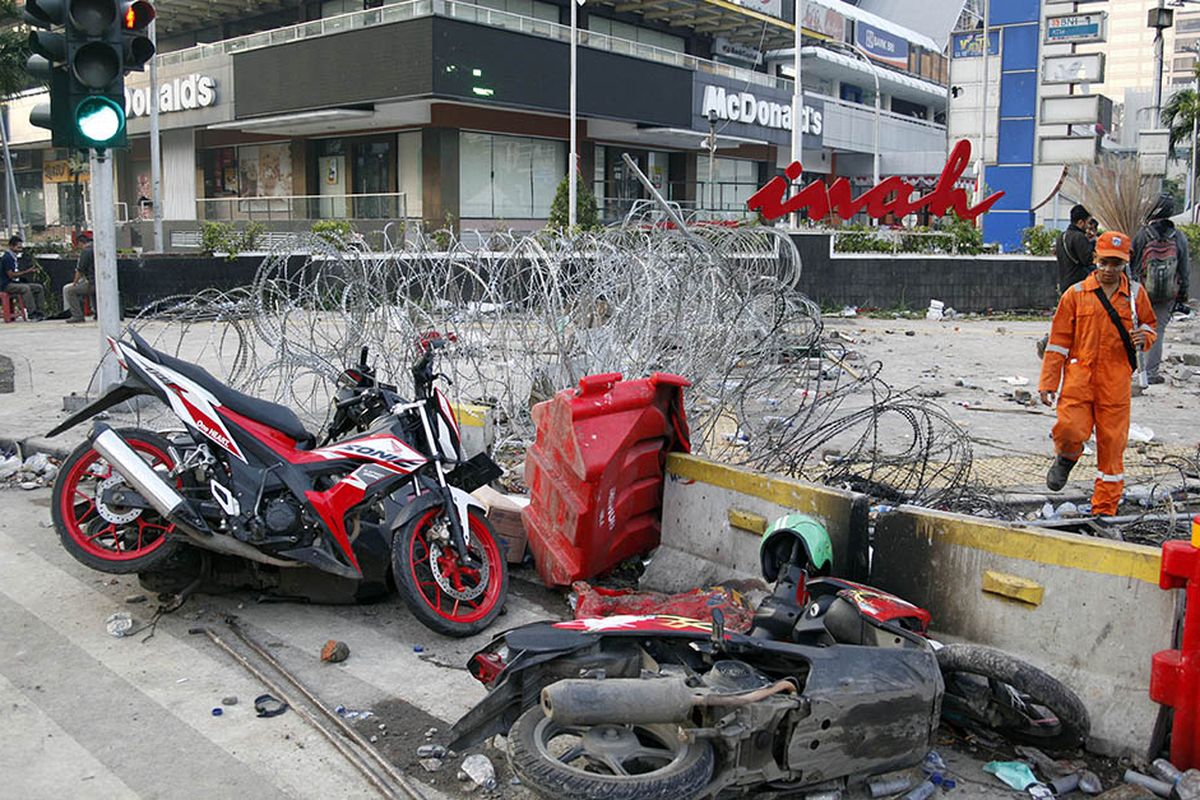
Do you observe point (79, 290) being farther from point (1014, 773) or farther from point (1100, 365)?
point (1014, 773)

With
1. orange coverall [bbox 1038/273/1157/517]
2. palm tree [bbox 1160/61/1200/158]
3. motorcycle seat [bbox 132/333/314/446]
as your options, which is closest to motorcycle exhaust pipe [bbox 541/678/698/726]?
motorcycle seat [bbox 132/333/314/446]

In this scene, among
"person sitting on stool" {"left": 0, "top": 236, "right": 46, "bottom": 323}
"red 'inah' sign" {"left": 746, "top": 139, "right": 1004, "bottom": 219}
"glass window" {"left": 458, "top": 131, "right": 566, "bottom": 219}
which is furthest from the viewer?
"glass window" {"left": 458, "top": 131, "right": 566, "bottom": 219}

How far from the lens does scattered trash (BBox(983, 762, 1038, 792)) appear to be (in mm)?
4055

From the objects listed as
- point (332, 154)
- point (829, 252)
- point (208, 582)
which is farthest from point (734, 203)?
point (208, 582)

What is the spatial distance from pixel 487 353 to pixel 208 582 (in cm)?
339

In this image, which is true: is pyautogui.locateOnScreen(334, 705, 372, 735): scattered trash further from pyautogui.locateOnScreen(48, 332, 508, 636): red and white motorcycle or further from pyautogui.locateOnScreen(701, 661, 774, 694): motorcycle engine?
pyautogui.locateOnScreen(701, 661, 774, 694): motorcycle engine

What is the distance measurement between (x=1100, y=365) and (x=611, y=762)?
4.90 m

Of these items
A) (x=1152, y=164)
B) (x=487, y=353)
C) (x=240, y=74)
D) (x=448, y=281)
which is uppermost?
(x=240, y=74)

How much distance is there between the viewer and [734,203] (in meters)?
50.6

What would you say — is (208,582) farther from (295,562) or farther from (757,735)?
(757,735)

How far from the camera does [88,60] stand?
28.2 feet

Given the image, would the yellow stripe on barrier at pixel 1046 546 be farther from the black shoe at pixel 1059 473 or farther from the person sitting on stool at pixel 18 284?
the person sitting on stool at pixel 18 284

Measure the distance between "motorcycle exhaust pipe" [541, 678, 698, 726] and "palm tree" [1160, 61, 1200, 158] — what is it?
1822 inches

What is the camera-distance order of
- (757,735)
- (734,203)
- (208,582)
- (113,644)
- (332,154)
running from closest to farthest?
1. (757,735)
2. (113,644)
3. (208,582)
4. (332,154)
5. (734,203)
